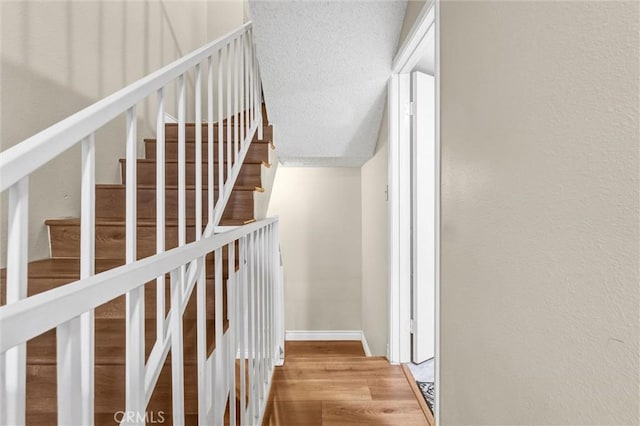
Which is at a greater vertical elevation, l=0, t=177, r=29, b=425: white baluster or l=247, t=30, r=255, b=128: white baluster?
l=247, t=30, r=255, b=128: white baluster

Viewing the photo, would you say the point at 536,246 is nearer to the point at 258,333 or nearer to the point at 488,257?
the point at 488,257

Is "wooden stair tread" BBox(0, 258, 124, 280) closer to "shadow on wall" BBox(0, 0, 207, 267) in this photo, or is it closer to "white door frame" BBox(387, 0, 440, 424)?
"shadow on wall" BBox(0, 0, 207, 267)

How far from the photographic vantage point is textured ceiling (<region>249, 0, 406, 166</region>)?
6.31 ft

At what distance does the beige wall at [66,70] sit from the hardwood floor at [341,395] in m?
1.35

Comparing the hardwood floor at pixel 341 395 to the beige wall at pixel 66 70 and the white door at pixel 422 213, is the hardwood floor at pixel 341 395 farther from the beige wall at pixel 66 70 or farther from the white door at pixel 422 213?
the beige wall at pixel 66 70

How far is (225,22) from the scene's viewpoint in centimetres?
378

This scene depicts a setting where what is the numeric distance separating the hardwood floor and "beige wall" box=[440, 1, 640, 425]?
0.59 meters

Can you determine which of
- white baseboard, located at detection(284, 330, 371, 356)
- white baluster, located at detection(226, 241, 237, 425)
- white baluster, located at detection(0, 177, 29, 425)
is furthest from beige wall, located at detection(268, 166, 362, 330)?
white baluster, located at detection(0, 177, 29, 425)

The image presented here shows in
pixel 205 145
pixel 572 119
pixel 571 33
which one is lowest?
pixel 572 119

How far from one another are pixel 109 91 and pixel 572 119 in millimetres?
2361

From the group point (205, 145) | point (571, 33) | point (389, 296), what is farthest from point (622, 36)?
point (205, 145)

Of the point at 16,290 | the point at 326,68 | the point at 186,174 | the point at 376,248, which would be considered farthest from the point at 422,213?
the point at 16,290

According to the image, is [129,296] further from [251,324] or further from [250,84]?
[250,84]

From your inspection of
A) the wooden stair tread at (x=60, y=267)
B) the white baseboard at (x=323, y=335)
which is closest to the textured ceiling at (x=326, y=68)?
the wooden stair tread at (x=60, y=267)
